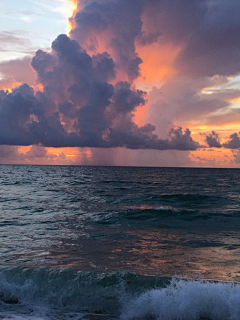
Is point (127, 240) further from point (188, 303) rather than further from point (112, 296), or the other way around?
point (188, 303)

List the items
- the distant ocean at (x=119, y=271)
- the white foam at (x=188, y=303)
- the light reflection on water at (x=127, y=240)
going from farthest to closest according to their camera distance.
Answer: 1. the light reflection on water at (x=127, y=240)
2. the distant ocean at (x=119, y=271)
3. the white foam at (x=188, y=303)

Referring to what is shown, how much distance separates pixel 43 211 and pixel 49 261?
40.1 feet

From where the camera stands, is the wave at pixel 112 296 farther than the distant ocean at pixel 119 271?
No

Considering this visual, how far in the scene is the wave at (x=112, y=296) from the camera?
22.6ft

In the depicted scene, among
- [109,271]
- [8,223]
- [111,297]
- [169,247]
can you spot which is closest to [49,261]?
[109,271]

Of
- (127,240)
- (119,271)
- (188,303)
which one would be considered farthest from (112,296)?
(127,240)

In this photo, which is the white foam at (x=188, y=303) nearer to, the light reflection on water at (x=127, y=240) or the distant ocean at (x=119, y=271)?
the distant ocean at (x=119, y=271)

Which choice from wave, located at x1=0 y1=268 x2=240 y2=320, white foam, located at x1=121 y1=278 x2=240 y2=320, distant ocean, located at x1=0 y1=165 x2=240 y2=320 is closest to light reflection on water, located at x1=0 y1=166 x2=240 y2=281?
distant ocean, located at x1=0 y1=165 x2=240 y2=320

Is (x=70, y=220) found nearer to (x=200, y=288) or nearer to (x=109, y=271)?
(x=109, y=271)

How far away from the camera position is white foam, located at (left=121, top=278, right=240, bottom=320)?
6801 millimetres

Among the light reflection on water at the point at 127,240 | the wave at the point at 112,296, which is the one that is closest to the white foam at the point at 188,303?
the wave at the point at 112,296

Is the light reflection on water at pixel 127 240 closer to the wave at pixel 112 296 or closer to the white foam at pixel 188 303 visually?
the wave at pixel 112 296

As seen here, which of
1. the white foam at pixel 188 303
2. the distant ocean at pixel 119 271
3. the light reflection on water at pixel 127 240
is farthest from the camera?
the light reflection on water at pixel 127 240

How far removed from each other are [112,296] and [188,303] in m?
2.05
